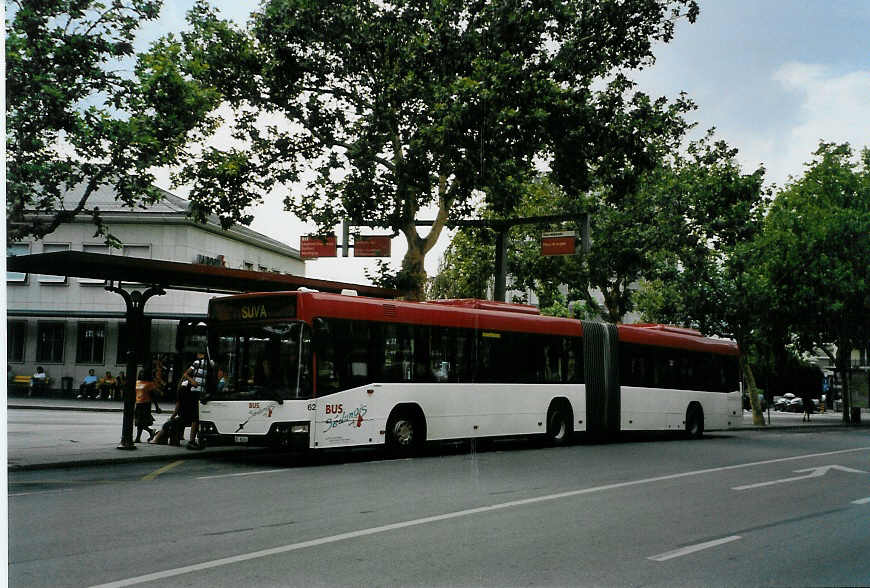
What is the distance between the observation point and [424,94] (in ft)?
59.7

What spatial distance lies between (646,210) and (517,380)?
14.9 metres

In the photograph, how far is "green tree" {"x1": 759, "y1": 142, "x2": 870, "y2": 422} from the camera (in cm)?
3366

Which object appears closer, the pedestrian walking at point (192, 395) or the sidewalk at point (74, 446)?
the sidewalk at point (74, 446)

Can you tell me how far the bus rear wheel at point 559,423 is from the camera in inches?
A: 776

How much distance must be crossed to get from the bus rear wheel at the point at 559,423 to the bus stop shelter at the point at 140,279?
15.1ft

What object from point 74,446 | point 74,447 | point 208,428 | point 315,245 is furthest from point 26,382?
point 208,428

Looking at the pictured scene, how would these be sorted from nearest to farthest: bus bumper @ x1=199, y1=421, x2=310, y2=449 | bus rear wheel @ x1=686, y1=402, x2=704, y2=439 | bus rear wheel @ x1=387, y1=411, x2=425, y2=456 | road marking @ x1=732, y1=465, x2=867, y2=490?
1. road marking @ x1=732, y1=465, x2=867, y2=490
2. bus bumper @ x1=199, y1=421, x2=310, y2=449
3. bus rear wheel @ x1=387, y1=411, x2=425, y2=456
4. bus rear wheel @ x1=686, y1=402, x2=704, y2=439

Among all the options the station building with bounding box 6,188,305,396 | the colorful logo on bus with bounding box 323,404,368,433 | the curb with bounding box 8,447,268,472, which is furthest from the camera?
the station building with bounding box 6,188,305,396

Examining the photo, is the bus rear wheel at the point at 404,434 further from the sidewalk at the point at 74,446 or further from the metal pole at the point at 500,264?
the metal pole at the point at 500,264

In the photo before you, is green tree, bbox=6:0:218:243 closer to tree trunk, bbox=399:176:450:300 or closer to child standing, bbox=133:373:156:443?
child standing, bbox=133:373:156:443

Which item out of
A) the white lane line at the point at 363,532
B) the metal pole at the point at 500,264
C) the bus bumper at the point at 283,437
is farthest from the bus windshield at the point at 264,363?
the metal pole at the point at 500,264

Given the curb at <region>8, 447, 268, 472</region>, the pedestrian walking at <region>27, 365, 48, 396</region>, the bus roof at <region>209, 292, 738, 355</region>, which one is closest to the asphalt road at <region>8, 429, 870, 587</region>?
the curb at <region>8, 447, 268, 472</region>

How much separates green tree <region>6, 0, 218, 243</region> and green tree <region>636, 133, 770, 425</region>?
2070 centimetres

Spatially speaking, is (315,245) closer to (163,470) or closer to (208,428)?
(208,428)
